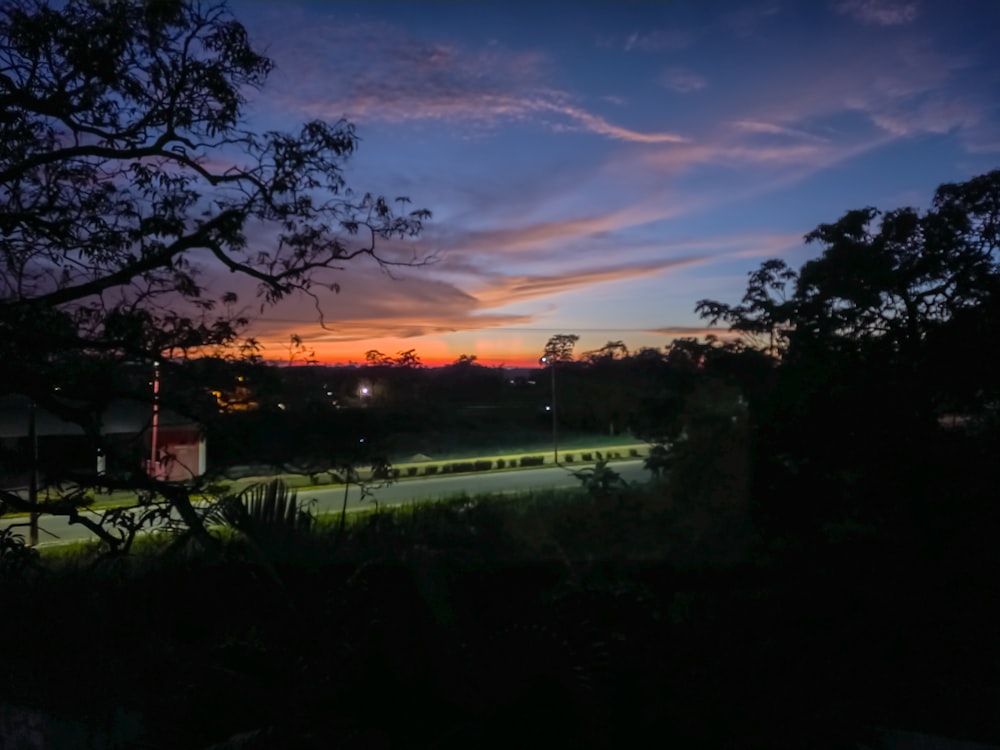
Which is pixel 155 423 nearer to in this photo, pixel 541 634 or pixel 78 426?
pixel 78 426

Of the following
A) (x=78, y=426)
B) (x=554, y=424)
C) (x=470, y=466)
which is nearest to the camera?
(x=554, y=424)

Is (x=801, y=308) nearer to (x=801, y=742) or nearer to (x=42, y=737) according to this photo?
(x=801, y=742)

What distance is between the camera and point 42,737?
6.02 meters

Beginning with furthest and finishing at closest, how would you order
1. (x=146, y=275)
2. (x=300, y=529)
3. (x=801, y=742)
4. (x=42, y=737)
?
(x=146, y=275)
(x=300, y=529)
(x=42, y=737)
(x=801, y=742)

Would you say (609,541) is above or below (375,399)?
below

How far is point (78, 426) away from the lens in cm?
717

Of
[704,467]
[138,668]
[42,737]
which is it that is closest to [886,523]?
[704,467]

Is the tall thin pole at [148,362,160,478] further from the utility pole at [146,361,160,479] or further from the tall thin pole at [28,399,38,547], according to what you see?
the tall thin pole at [28,399,38,547]

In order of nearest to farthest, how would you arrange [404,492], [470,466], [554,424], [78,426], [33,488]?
[554,424] → [33,488] → [78,426] → [404,492] → [470,466]

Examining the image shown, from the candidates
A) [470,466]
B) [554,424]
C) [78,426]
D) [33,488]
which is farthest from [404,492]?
[33,488]

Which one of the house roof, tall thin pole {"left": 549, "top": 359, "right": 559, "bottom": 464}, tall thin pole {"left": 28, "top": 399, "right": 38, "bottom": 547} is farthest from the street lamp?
tall thin pole {"left": 28, "top": 399, "right": 38, "bottom": 547}

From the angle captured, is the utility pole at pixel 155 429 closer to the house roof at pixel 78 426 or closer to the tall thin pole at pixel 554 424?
the house roof at pixel 78 426

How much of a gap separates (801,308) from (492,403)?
2.50m

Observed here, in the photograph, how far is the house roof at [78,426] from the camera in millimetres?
7258
